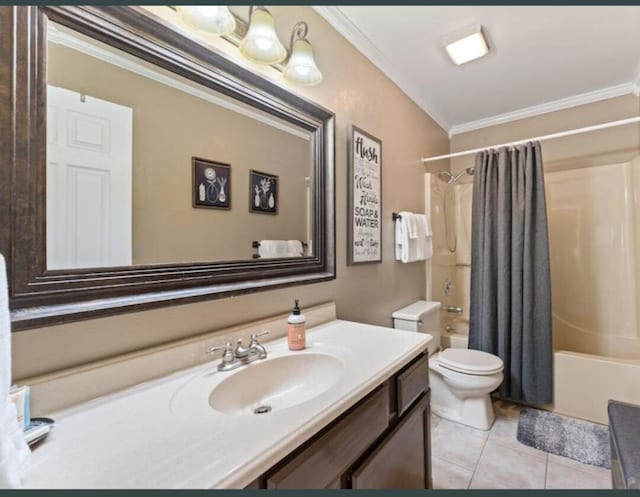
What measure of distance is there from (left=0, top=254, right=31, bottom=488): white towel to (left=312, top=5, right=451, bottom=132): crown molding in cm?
164

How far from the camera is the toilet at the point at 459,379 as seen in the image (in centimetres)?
179

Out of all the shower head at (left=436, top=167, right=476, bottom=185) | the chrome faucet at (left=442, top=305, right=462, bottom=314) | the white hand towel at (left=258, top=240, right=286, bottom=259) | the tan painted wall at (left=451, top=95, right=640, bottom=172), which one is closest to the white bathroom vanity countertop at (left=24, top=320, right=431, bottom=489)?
the white hand towel at (left=258, top=240, right=286, bottom=259)

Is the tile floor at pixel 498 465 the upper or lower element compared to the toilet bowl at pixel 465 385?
lower

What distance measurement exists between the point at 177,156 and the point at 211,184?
137 mm

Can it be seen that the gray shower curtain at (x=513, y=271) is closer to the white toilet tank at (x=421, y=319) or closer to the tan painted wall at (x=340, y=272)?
the white toilet tank at (x=421, y=319)

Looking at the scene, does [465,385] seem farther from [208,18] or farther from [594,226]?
[208,18]

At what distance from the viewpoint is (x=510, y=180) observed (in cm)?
221

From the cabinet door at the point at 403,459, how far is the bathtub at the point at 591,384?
143 cm

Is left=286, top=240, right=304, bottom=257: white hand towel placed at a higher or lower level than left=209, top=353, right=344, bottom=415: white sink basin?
higher

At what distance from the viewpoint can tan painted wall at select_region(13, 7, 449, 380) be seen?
73 cm

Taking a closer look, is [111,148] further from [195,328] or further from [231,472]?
[231,472]

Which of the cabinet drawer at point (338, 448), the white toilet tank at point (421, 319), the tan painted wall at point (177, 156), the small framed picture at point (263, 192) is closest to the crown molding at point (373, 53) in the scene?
the tan painted wall at point (177, 156)

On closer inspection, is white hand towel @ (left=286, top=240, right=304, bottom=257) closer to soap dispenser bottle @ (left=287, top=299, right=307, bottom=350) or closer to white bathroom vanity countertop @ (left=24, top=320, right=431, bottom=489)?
soap dispenser bottle @ (left=287, top=299, right=307, bottom=350)

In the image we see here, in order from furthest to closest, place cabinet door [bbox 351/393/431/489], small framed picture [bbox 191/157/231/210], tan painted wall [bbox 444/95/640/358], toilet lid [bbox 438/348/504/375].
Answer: tan painted wall [bbox 444/95/640/358] → toilet lid [bbox 438/348/504/375] → small framed picture [bbox 191/157/231/210] → cabinet door [bbox 351/393/431/489]
